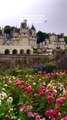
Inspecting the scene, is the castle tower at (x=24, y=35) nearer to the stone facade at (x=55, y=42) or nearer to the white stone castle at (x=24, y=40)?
the white stone castle at (x=24, y=40)

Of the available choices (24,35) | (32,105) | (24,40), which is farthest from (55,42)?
(32,105)

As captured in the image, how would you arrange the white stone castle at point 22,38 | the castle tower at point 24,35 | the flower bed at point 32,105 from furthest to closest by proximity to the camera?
the castle tower at point 24,35 < the white stone castle at point 22,38 < the flower bed at point 32,105

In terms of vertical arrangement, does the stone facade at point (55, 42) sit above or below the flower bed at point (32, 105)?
below

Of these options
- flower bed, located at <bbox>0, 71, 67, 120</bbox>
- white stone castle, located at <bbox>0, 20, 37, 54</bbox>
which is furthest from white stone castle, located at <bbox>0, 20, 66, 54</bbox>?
flower bed, located at <bbox>0, 71, 67, 120</bbox>

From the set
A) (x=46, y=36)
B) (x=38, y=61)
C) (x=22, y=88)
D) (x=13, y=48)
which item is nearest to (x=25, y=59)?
(x=38, y=61)

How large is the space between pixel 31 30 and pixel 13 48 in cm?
2554

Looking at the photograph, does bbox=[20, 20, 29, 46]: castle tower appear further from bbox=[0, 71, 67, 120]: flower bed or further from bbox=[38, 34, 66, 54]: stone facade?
bbox=[0, 71, 67, 120]: flower bed

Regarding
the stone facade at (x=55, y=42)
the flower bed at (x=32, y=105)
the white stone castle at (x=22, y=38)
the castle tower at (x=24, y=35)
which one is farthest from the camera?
the stone facade at (x=55, y=42)

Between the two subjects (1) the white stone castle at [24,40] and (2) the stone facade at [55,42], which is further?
(2) the stone facade at [55,42]

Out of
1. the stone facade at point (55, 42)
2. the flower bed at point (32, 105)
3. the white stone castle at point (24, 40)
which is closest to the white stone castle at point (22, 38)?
the white stone castle at point (24, 40)

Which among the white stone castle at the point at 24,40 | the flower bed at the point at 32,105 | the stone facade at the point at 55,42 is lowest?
the stone facade at the point at 55,42

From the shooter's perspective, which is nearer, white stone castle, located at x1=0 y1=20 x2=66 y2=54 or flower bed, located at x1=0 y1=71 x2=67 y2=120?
flower bed, located at x1=0 y1=71 x2=67 y2=120

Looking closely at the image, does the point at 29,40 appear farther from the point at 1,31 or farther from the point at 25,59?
the point at 25,59

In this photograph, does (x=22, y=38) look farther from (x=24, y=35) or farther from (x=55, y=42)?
(x=55, y=42)
